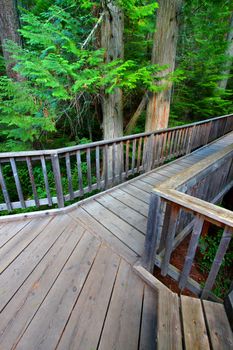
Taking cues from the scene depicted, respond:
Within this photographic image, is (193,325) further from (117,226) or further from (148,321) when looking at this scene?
(117,226)

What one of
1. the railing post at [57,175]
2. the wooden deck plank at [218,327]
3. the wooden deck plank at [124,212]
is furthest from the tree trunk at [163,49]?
the wooden deck plank at [218,327]

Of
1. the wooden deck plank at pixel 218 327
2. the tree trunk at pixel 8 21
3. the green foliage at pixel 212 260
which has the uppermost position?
the tree trunk at pixel 8 21

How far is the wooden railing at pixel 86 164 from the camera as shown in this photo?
2.09m

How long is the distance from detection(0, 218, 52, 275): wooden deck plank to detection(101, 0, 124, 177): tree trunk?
167 centimetres

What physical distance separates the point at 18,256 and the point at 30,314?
0.62m

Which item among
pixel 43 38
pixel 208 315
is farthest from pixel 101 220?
pixel 43 38

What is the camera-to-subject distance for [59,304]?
1.29 m

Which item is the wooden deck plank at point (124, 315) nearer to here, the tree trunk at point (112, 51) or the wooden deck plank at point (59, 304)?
the wooden deck plank at point (59, 304)

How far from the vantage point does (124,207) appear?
2.46m

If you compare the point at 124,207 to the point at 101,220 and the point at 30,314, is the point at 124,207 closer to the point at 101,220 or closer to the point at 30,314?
the point at 101,220

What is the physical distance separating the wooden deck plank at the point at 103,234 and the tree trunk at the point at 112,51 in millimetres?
1227

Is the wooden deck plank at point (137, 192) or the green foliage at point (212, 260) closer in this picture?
the green foliage at point (212, 260)

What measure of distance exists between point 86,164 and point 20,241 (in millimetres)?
2280

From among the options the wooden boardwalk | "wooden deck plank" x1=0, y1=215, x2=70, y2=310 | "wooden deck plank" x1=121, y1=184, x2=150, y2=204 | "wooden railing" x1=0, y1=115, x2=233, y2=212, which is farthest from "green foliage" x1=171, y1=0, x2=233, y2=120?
"wooden deck plank" x1=0, y1=215, x2=70, y2=310
